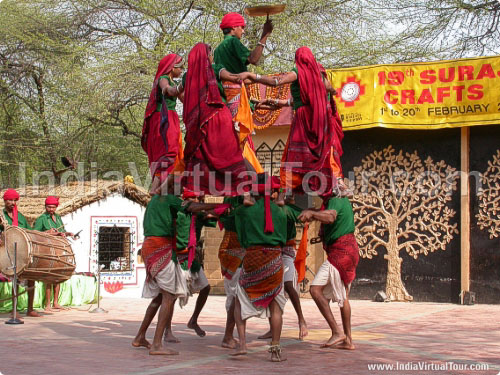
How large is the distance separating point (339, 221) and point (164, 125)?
83.0 inches

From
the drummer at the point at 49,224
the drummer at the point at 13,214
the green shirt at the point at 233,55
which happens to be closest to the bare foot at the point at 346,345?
the green shirt at the point at 233,55

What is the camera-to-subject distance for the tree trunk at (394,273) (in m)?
13.5

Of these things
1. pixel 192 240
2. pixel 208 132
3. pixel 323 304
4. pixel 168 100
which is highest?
pixel 168 100

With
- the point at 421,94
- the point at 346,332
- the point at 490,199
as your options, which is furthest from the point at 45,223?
the point at 490,199

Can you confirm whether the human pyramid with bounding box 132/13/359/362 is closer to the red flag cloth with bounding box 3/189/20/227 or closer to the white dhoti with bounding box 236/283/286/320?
the white dhoti with bounding box 236/283/286/320

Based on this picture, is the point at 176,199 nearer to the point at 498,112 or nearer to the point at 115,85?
the point at 498,112

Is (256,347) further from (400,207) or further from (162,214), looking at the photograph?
(400,207)

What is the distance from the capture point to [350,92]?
1381 centimetres

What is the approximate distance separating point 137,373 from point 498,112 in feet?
30.3

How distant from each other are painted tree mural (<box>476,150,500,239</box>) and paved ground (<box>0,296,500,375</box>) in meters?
2.38

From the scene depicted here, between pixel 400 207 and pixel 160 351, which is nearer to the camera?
pixel 160 351

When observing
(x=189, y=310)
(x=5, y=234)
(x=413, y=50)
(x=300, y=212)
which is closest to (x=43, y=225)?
(x=5, y=234)

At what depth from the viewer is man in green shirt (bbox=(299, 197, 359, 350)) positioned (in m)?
7.00

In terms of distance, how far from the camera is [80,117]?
71.1 feet
